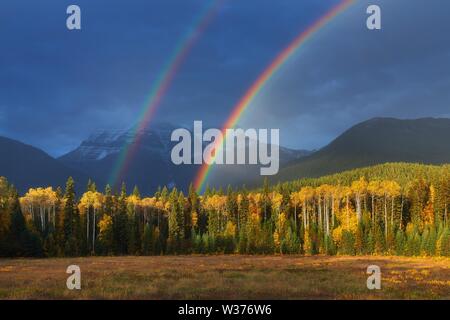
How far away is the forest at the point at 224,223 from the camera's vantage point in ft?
283

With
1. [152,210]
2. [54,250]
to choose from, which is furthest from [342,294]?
[152,210]

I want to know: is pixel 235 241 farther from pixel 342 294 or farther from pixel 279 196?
pixel 342 294

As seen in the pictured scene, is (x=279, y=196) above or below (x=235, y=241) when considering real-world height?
above

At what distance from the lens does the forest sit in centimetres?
8638

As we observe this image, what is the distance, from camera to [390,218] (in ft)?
406

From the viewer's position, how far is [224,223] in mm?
134875

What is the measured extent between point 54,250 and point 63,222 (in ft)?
24.6

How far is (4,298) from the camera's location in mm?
26906

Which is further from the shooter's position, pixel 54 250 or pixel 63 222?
pixel 63 222
